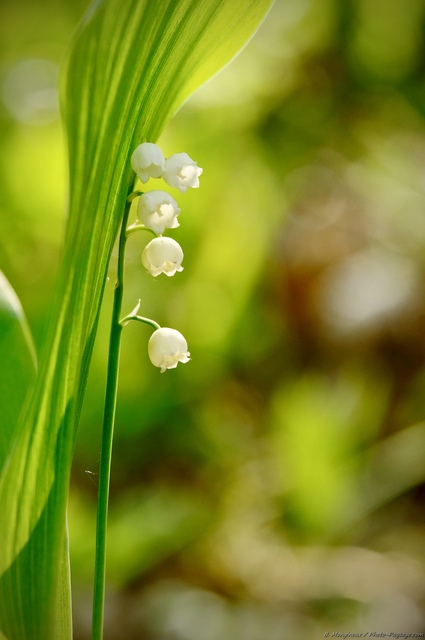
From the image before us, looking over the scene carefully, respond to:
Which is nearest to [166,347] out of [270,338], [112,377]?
[112,377]

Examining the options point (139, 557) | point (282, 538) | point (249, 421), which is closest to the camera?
point (139, 557)

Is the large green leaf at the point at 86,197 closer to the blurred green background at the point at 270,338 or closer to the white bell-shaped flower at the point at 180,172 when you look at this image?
the white bell-shaped flower at the point at 180,172

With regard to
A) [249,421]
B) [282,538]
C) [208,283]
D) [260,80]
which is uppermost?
[260,80]

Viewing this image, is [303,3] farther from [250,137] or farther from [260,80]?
[250,137]

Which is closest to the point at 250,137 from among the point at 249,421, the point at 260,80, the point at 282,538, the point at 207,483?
the point at 260,80

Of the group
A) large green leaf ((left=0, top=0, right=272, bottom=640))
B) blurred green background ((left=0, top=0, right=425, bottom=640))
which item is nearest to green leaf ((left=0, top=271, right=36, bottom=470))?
large green leaf ((left=0, top=0, right=272, bottom=640))

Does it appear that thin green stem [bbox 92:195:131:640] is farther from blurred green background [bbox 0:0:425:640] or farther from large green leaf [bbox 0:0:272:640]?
blurred green background [bbox 0:0:425:640]
